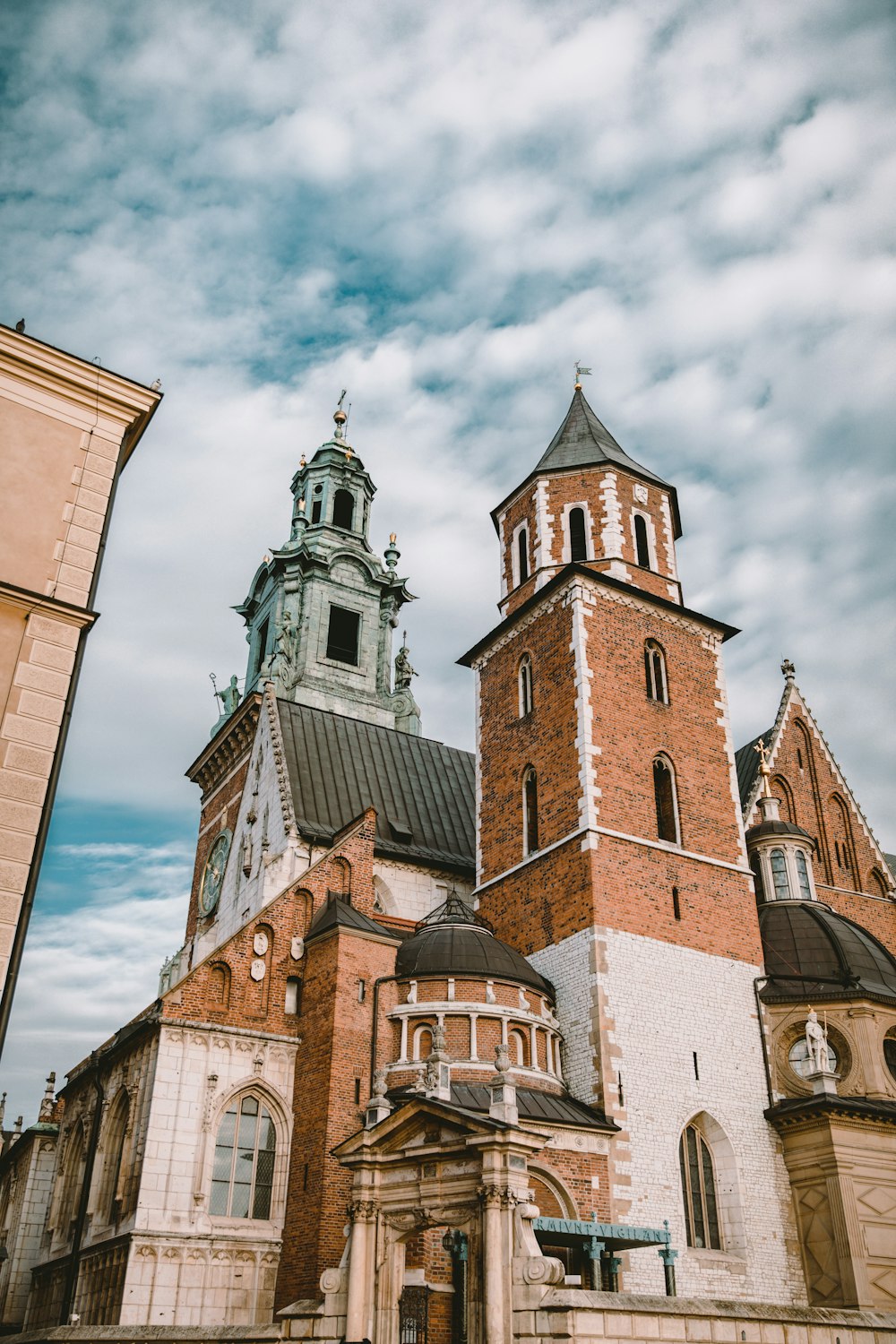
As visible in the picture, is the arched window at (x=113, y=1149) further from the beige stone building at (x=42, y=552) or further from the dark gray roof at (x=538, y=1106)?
the beige stone building at (x=42, y=552)

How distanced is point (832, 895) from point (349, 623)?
19.5 m

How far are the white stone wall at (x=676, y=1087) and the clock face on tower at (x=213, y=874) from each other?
11695 mm

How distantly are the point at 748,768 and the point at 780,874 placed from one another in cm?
426

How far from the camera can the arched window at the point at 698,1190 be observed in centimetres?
1969

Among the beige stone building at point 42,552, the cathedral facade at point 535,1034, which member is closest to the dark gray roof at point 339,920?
the cathedral facade at point 535,1034

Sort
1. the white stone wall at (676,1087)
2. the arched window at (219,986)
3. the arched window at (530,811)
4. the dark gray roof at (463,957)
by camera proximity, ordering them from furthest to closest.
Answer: the arched window at (530,811), the dark gray roof at (463,957), the arched window at (219,986), the white stone wall at (676,1087)

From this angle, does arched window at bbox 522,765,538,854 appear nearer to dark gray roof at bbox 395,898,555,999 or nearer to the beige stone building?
dark gray roof at bbox 395,898,555,999

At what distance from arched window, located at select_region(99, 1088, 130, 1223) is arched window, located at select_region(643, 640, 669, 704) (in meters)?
13.0

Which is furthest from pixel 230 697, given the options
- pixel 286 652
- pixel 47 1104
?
pixel 47 1104

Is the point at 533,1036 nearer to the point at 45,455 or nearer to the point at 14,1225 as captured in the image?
the point at 45,455

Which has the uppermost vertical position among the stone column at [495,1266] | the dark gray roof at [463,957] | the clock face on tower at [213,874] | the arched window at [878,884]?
the clock face on tower at [213,874]

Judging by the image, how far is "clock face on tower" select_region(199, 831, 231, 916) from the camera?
31266 millimetres

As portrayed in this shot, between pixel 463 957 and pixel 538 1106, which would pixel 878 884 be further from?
pixel 538 1106

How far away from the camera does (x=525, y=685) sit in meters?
26.3
